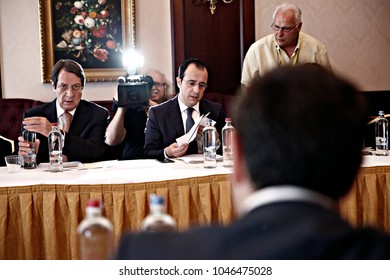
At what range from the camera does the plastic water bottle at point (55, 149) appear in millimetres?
2812

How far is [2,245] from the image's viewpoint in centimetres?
248

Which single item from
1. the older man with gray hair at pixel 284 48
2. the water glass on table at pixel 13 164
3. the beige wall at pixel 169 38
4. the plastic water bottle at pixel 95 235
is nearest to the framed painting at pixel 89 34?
the beige wall at pixel 169 38

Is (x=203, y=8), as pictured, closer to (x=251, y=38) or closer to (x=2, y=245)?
(x=251, y=38)

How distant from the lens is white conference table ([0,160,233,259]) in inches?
98.5

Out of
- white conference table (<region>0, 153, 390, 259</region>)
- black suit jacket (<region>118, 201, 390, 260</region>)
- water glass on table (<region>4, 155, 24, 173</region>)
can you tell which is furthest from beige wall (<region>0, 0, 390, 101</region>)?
black suit jacket (<region>118, 201, 390, 260</region>)

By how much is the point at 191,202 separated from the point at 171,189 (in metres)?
0.13

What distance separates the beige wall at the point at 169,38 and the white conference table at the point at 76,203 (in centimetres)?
230

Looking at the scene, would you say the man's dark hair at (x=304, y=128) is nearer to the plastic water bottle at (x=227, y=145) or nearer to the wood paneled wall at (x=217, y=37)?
Result: the plastic water bottle at (x=227, y=145)

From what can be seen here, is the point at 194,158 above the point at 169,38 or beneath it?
beneath

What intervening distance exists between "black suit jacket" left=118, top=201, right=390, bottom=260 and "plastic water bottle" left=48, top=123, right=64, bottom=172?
2117mm

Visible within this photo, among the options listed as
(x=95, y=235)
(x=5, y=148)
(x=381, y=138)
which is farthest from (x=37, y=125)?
(x=95, y=235)

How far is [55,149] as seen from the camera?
2893 mm

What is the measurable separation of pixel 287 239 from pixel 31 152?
2.36 meters

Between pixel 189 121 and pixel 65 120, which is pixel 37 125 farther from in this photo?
pixel 189 121
